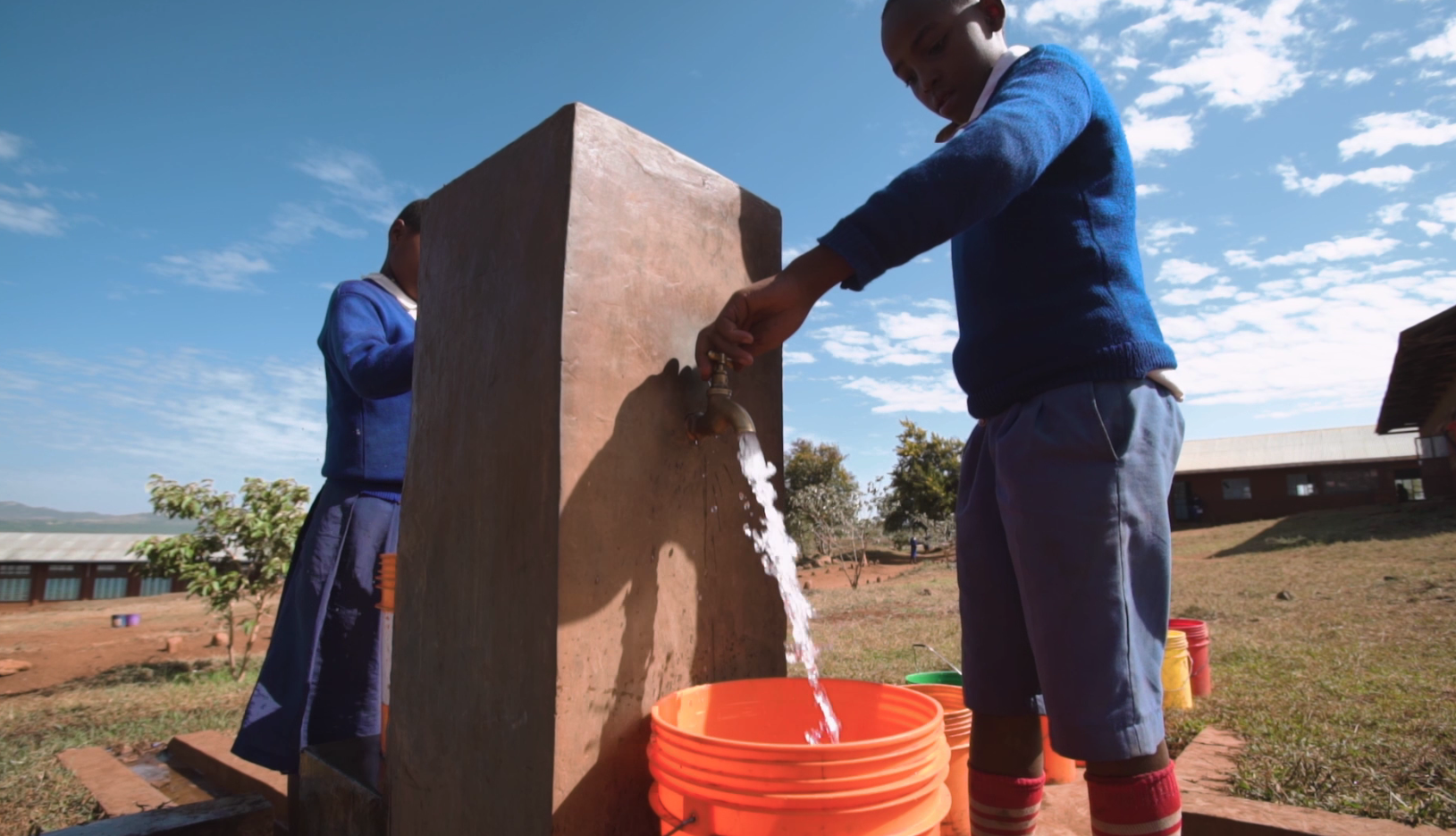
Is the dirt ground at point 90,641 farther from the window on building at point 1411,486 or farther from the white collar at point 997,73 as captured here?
the window on building at point 1411,486

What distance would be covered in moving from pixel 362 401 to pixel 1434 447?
79.7 ft

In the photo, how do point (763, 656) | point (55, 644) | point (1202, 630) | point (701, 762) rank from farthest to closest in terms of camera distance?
point (55, 644) < point (1202, 630) < point (763, 656) < point (701, 762)

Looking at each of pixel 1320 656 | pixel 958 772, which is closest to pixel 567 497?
Result: pixel 958 772

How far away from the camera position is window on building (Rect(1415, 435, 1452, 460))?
17.3 meters

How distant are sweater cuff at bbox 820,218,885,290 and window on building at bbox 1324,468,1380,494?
102 feet

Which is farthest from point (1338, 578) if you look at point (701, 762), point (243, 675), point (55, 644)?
point (55, 644)

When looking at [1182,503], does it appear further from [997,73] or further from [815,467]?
A: [997,73]

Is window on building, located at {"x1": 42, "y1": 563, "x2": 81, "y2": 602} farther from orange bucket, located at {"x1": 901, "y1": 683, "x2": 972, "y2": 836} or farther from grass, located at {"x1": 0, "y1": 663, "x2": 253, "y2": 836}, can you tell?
orange bucket, located at {"x1": 901, "y1": 683, "x2": 972, "y2": 836}

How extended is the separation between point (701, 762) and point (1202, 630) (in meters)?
3.52

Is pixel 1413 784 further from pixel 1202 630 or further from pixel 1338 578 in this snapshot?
pixel 1338 578

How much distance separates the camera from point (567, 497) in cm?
140

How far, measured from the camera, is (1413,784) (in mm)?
2242

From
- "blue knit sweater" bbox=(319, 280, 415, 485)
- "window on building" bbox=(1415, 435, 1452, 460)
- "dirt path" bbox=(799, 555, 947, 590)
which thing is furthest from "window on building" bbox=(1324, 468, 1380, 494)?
"blue knit sweater" bbox=(319, 280, 415, 485)

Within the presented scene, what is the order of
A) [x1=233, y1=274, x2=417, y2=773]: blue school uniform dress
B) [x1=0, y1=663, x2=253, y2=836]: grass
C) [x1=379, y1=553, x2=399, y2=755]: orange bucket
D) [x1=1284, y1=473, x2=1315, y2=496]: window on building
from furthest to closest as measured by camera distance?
1. [x1=1284, y1=473, x2=1315, y2=496]: window on building
2. [x1=0, y1=663, x2=253, y2=836]: grass
3. [x1=233, y1=274, x2=417, y2=773]: blue school uniform dress
4. [x1=379, y1=553, x2=399, y2=755]: orange bucket
